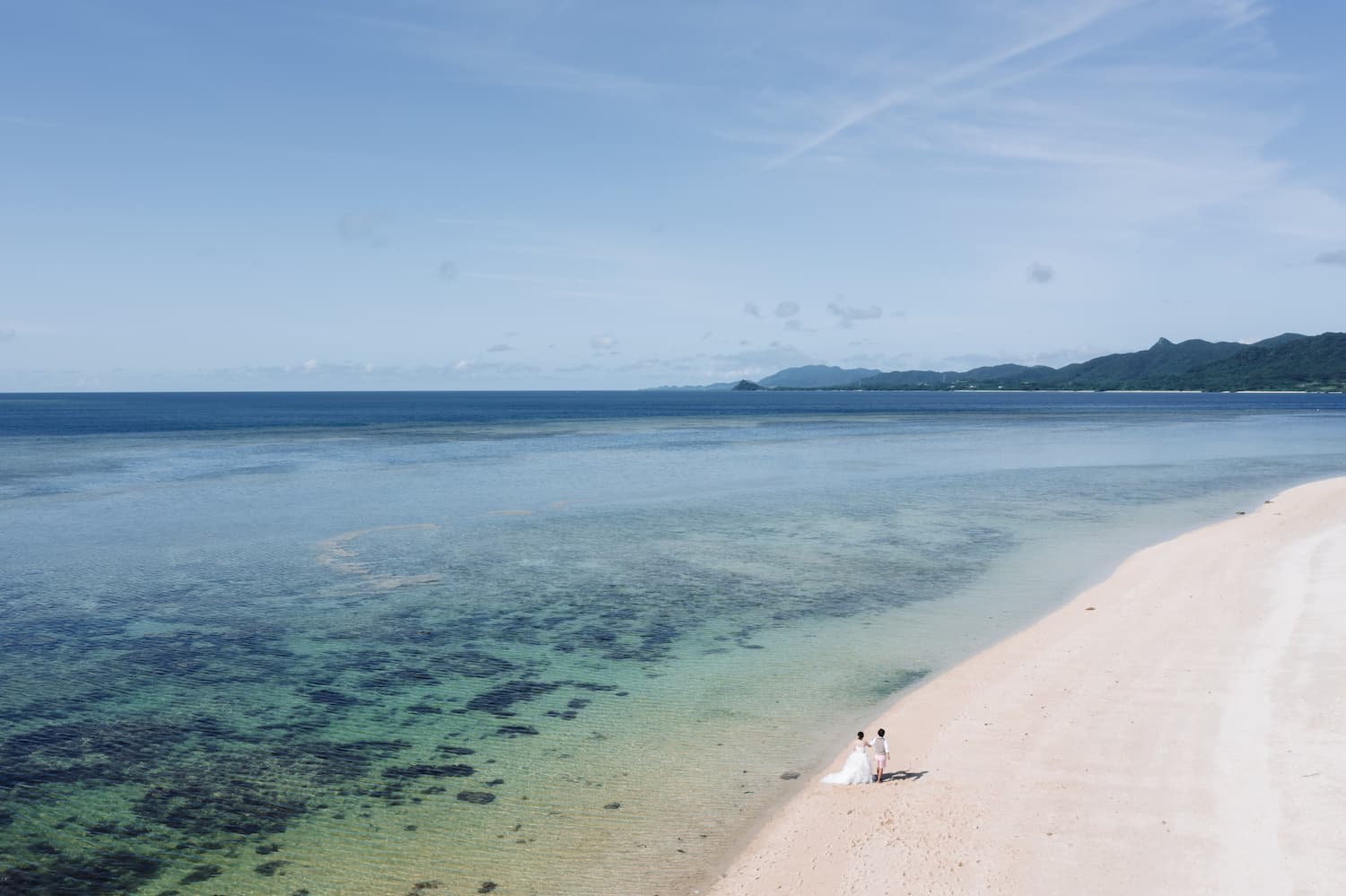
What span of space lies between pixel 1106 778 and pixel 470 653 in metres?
16.3

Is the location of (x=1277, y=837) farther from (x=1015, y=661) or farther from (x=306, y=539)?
(x=306, y=539)

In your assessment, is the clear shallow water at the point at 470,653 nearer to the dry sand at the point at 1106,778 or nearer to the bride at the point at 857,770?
the bride at the point at 857,770

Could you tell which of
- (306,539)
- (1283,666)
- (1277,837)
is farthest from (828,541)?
(1277,837)

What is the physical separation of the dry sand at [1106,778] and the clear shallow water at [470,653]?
5.29 feet

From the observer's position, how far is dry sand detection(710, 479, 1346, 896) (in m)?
12.6

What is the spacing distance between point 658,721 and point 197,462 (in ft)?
252

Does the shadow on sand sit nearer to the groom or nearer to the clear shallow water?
the groom

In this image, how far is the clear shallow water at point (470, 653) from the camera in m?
14.4

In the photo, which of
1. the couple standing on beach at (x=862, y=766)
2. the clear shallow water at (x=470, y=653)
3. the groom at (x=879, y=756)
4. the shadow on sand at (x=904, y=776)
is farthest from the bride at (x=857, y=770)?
the clear shallow water at (x=470, y=653)

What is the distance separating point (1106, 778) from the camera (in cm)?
1527

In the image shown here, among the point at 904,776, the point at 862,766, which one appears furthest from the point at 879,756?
the point at 904,776

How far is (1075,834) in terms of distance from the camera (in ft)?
44.3

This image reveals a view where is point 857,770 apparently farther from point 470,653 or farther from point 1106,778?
point 470,653

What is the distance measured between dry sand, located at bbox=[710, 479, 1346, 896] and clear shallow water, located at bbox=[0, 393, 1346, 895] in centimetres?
161
